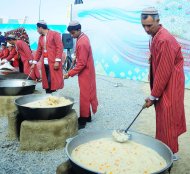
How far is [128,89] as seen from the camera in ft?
30.0

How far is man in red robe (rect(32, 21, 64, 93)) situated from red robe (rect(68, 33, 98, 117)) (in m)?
1.20

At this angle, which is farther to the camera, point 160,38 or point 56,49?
point 56,49

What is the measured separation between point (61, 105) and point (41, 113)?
0.34 metres

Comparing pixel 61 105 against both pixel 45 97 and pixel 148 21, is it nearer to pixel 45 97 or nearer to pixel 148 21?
pixel 45 97

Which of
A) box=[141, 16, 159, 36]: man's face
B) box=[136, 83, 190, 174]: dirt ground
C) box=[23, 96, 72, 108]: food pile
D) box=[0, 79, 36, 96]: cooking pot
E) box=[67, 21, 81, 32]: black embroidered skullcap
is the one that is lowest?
box=[136, 83, 190, 174]: dirt ground

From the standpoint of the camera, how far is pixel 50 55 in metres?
5.94

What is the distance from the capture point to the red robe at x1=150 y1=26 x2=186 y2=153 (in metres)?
2.82

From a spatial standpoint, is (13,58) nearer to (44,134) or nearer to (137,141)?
(44,134)

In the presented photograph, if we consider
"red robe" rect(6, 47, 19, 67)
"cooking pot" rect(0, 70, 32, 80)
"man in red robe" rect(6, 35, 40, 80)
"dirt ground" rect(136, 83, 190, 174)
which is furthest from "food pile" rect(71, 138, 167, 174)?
"red robe" rect(6, 47, 19, 67)

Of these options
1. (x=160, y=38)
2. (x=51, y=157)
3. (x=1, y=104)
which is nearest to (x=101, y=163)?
(x=160, y=38)

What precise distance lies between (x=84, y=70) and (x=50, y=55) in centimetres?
137

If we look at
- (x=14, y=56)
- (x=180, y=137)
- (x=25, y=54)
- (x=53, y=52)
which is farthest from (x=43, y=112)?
(x=14, y=56)

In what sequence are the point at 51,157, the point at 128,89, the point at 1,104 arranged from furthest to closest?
1. the point at 128,89
2. the point at 1,104
3. the point at 51,157

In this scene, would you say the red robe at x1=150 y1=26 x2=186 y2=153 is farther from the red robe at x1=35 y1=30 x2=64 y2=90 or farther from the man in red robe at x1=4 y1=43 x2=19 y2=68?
the man in red robe at x1=4 y1=43 x2=19 y2=68
